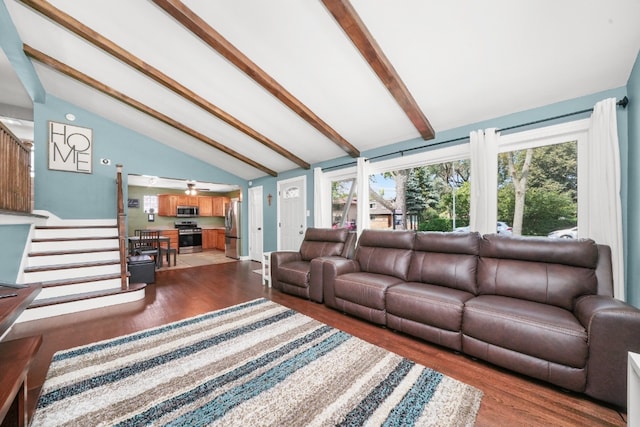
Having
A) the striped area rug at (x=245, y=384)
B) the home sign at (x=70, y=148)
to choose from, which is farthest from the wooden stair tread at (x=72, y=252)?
the striped area rug at (x=245, y=384)

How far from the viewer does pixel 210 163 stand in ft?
20.6

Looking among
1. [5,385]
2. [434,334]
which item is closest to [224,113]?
[5,385]

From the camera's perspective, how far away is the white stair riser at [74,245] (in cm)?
365

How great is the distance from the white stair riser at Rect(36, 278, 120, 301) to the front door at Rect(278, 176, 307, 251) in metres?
3.11

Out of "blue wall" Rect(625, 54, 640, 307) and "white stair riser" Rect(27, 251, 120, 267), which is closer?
"blue wall" Rect(625, 54, 640, 307)

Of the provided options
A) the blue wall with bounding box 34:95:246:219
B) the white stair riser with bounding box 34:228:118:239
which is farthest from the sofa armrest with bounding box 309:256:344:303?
the blue wall with bounding box 34:95:246:219

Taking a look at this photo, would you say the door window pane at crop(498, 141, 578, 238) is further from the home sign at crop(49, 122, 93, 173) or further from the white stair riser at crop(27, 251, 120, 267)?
the home sign at crop(49, 122, 93, 173)

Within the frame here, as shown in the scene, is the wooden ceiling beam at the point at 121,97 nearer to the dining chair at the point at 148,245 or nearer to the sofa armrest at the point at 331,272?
the dining chair at the point at 148,245

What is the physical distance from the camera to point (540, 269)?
215 centimetres

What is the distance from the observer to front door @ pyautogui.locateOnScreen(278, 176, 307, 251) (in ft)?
17.9

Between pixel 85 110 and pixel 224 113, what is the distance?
123 inches

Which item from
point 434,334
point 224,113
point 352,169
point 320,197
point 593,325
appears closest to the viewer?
point 593,325

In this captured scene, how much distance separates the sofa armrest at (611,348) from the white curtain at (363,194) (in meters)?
2.84

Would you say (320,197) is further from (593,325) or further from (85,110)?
(85,110)
